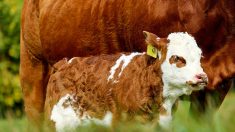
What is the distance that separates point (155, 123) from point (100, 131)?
2.79ft

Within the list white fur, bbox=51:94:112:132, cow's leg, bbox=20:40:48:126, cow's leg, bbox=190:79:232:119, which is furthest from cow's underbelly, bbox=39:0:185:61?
white fur, bbox=51:94:112:132

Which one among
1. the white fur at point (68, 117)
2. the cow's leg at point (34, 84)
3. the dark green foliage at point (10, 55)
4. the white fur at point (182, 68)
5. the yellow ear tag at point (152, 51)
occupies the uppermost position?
the dark green foliage at point (10, 55)

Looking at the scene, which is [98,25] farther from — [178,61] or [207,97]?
[178,61]

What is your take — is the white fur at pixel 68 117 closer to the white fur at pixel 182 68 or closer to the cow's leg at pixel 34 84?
the white fur at pixel 182 68

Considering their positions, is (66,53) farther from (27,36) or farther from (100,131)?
(100,131)

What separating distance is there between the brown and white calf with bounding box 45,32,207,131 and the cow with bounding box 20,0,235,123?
744 mm

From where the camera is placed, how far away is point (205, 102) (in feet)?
27.0

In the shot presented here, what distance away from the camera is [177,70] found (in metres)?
7.12

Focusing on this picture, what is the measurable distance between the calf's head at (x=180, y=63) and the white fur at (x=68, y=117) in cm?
53

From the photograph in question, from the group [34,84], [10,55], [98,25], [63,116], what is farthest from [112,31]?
[10,55]

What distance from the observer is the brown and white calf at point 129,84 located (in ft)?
23.3

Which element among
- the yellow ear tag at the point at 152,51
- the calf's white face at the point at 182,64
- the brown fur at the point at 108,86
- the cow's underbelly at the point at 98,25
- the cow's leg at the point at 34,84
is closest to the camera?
the calf's white face at the point at 182,64

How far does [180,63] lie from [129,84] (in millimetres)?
428

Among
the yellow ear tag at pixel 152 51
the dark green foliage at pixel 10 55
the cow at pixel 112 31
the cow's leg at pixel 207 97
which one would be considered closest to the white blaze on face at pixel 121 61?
the yellow ear tag at pixel 152 51
